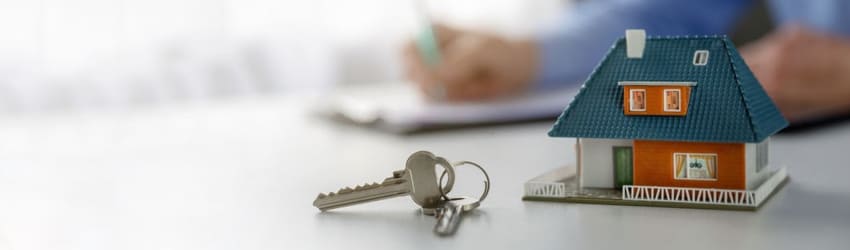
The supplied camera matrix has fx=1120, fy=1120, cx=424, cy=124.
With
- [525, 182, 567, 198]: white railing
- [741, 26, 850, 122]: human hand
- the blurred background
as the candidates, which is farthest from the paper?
[525, 182, 567, 198]: white railing

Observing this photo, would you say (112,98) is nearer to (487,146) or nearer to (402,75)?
(402,75)

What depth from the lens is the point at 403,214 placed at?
1363mm

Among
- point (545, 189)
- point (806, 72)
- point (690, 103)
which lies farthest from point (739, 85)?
point (806, 72)

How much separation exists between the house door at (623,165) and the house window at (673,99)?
0.27 feet

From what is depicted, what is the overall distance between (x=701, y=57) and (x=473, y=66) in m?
1.33

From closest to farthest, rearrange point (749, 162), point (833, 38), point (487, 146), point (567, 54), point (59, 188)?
point (749, 162) < point (59, 188) < point (487, 146) < point (833, 38) < point (567, 54)

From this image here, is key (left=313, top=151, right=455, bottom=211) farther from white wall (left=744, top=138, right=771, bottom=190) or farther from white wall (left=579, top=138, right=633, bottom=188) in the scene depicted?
white wall (left=744, top=138, right=771, bottom=190)

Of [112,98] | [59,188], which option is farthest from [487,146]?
[112,98]

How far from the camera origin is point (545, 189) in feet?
4.68

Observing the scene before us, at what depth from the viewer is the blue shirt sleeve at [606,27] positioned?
2.84 meters

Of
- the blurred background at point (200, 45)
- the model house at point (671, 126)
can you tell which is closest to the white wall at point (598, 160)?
the model house at point (671, 126)

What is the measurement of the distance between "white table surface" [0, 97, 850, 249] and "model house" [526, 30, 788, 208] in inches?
1.8

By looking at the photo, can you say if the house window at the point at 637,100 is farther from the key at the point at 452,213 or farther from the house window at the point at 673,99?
the key at the point at 452,213

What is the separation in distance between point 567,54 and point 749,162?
156 centimetres
